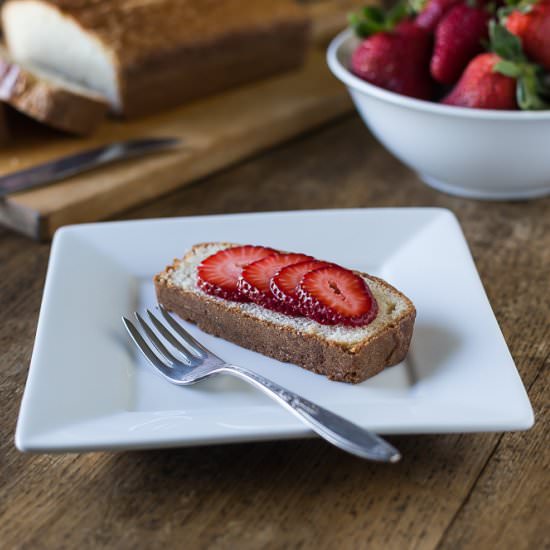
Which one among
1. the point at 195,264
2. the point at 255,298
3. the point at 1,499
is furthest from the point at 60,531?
the point at 195,264

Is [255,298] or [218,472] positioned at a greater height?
[255,298]

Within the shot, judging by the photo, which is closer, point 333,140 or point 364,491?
point 364,491

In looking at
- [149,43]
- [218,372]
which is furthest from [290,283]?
[149,43]

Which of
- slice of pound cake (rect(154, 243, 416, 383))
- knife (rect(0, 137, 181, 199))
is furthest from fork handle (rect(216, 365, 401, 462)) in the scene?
knife (rect(0, 137, 181, 199))

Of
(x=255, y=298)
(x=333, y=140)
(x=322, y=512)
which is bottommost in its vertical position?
(x=333, y=140)

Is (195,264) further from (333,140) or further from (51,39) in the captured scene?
(51,39)

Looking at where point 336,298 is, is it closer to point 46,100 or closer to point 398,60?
point 398,60
